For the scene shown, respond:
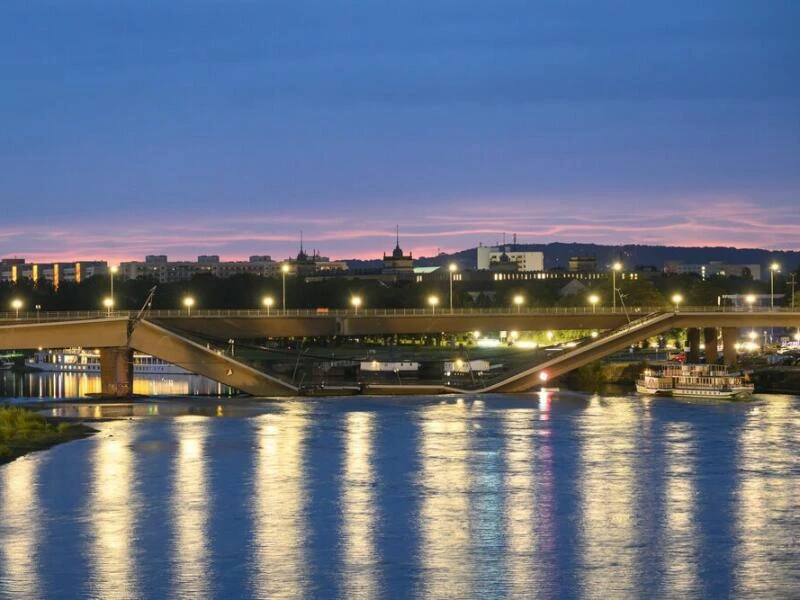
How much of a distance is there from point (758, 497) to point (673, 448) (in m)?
15.5

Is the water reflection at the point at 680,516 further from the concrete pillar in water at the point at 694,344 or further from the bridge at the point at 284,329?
the concrete pillar in water at the point at 694,344

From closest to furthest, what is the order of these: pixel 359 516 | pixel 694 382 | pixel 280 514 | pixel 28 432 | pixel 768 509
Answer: pixel 359 516 < pixel 280 514 < pixel 768 509 < pixel 28 432 < pixel 694 382

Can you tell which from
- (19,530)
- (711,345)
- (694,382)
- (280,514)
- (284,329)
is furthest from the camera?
(711,345)

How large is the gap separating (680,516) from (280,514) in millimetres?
14402

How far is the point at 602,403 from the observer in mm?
105812

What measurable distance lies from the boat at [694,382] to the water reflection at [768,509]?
61.8 ft

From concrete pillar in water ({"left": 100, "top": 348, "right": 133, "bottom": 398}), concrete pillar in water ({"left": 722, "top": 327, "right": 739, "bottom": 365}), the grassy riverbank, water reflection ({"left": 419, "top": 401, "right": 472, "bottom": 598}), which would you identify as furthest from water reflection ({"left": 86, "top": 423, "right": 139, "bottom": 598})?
concrete pillar in water ({"left": 722, "top": 327, "right": 739, "bottom": 365})

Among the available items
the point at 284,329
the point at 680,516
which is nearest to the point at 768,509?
the point at 680,516

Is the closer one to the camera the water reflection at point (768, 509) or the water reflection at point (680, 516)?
the water reflection at point (768, 509)

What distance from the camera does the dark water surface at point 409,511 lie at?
47094mm

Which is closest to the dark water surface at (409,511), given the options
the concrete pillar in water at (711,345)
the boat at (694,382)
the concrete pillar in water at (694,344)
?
the boat at (694,382)

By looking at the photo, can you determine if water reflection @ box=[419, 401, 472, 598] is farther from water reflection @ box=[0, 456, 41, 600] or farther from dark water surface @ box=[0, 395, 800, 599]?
water reflection @ box=[0, 456, 41, 600]

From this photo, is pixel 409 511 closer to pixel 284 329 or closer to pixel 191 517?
pixel 191 517

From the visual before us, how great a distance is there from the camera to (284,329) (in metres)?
113
